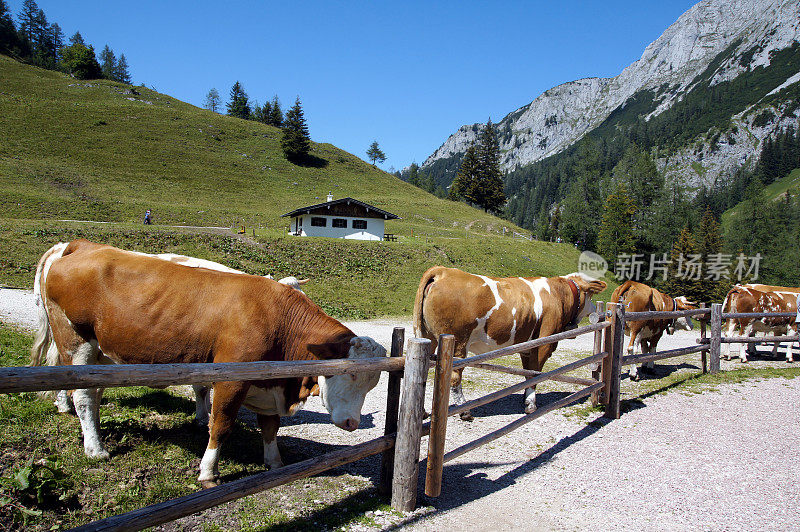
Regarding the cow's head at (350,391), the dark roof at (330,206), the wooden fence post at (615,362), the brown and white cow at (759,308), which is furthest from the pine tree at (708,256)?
the cow's head at (350,391)

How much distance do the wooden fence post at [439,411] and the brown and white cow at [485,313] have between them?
3.29m

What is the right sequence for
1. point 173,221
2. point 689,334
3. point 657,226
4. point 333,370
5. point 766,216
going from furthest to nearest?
point 766,216 < point 657,226 < point 173,221 < point 689,334 < point 333,370

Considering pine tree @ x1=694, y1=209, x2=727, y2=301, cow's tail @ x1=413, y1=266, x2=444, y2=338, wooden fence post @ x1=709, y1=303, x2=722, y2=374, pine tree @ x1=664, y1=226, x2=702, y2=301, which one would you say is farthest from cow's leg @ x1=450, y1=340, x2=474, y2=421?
pine tree @ x1=694, y1=209, x2=727, y2=301

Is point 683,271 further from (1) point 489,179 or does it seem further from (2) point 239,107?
(2) point 239,107

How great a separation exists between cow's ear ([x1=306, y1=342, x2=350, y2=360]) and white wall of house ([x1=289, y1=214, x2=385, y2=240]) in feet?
139

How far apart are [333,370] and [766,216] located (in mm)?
83872

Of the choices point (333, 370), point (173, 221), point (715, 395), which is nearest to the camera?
point (333, 370)

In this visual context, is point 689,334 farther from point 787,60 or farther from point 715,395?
point 787,60

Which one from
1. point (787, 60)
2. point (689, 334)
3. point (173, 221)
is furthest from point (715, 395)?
point (787, 60)

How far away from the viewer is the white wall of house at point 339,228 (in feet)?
152

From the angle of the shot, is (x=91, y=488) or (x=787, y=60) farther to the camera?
(x=787, y=60)

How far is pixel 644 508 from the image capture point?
4812mm

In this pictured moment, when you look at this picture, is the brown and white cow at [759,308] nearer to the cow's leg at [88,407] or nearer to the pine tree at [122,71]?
the cow's leg at [88,407]

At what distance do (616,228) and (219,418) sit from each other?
6086 cm
